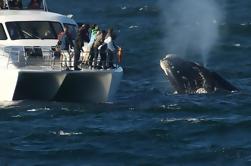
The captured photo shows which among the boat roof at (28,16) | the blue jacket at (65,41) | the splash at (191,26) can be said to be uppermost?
the boat roof at (28,16)

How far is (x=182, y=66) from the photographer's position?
164 ft

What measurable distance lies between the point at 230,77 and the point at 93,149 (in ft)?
60.8

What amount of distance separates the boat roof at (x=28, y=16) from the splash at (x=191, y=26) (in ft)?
45.6

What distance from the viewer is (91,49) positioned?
154ft

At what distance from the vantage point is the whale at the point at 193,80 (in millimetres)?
49344

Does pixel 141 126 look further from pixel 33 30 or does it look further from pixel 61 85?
pixel 33 30

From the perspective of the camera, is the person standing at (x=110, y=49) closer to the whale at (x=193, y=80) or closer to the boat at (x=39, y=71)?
the boat at (x=39, y=71)

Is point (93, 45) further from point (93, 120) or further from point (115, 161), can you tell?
point (115, 161)

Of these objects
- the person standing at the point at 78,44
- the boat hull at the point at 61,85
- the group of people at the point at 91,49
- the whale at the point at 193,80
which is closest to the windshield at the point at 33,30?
the group of people at the point at 91,49

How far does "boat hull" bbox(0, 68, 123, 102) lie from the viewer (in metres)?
46.0

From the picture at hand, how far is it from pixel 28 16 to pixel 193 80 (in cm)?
792

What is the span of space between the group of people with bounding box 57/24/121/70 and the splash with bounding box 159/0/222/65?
50.7 ft

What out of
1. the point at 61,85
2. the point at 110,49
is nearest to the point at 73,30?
the point at 110,49

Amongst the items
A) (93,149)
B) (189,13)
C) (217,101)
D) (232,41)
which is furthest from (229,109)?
(189,13)
